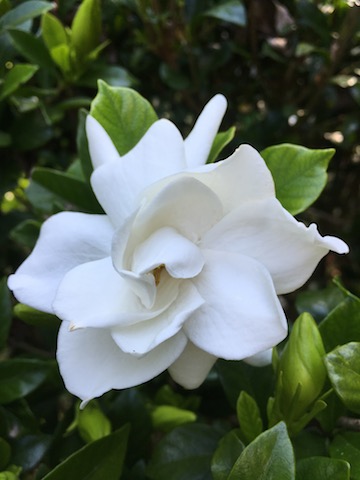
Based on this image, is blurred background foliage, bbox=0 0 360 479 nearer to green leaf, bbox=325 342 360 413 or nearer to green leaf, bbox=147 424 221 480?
green leaf, bbox=147 424 221 480

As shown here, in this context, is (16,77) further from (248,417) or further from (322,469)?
(322,469)

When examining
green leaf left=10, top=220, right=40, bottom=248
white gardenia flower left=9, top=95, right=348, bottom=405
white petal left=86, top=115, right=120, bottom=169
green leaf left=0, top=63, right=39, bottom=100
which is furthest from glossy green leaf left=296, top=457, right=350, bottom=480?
green leaf left=0, top=63, right=39, bottom=100

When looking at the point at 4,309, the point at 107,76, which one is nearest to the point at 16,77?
the point at 107,76

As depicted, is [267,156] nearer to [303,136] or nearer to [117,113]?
[117,113]

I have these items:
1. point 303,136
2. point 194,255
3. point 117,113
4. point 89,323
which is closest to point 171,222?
point 194,255

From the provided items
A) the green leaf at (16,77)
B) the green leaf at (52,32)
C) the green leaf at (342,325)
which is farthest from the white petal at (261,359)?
the green leaf at (52,32)

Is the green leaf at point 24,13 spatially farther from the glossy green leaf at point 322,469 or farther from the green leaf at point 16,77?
the glossy green leaf at point 322,469

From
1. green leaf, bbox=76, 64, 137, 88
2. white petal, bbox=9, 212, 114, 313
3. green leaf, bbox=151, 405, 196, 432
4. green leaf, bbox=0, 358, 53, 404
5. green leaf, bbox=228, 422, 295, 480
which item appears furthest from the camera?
green leaf, bbox=76, 64, 137, 88
